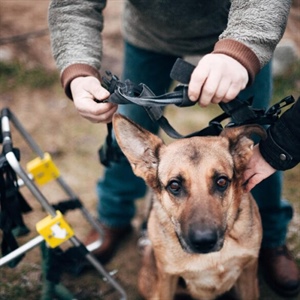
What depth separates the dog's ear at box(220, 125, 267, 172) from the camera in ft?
8.09

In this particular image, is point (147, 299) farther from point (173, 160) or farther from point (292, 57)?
point (292, 57)

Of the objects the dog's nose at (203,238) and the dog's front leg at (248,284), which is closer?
the dog's nose at (203,238)

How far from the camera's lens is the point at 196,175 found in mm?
2361

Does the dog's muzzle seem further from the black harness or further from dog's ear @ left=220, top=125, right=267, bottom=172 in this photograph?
the black harness

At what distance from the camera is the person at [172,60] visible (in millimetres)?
2102

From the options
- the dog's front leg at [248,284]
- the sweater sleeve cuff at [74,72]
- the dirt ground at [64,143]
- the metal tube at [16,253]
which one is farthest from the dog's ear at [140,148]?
the dirt ground at [64,143]

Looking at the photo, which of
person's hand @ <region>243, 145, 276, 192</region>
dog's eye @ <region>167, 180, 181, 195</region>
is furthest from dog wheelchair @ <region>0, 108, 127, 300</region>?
→ person's hand @ <region>243, 145, 276, 192</region>

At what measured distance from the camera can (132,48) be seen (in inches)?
120

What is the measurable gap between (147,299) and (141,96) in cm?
151

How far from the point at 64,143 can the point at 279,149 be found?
2.88m

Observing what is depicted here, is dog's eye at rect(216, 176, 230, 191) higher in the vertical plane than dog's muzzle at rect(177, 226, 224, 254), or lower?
higher

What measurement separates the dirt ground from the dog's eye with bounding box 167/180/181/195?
1294 millimetres

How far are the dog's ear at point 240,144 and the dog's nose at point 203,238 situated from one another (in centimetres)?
42

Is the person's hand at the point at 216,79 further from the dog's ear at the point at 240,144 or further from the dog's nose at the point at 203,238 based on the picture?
the dog's nose at the point at 203,238
